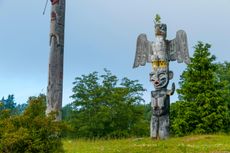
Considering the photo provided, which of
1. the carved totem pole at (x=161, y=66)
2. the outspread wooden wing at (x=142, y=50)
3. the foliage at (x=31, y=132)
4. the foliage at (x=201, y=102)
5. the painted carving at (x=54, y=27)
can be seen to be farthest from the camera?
the foliage at (x=201, y=102)

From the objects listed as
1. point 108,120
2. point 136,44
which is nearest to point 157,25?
point 136,44

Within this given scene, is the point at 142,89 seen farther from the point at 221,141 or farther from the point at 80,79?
the point at 221,141

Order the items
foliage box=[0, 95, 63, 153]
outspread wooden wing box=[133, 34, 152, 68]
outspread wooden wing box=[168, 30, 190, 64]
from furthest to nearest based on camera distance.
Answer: outspread wooden wing box=[133, 34, 152, 68] → outspread wooden wing box=[168, 30, 190, 64] → foliage box=[0, 95, 63, 153]

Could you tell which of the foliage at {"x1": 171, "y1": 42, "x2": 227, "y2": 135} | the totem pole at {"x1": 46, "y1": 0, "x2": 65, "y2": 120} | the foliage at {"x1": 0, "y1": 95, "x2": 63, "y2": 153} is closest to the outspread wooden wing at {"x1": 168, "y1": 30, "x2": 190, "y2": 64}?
the foliage at {"x1": 171, "y1": 42, "x2": 227, "y2": 135}

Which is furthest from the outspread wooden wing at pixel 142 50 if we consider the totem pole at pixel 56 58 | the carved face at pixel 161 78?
the totem pole at pixel 56 58

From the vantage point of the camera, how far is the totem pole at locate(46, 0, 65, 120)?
10852 millimetres

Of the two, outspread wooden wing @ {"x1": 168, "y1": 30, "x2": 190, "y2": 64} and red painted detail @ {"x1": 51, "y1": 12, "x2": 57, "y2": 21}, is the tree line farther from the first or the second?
outspread wooden wing @ {"x1": 168, "y1": 30, "x2": 190, "y2": 64}

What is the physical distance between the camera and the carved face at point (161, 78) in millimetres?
19469

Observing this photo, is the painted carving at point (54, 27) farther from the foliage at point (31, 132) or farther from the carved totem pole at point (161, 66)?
the carved totem pole at point (161, 66)

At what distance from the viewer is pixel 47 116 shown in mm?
10117

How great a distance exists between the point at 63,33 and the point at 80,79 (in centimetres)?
2498

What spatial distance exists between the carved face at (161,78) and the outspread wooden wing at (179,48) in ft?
2.74

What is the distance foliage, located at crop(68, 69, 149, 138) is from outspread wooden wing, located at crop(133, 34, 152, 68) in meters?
12.8

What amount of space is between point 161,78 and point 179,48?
67.1 inches
